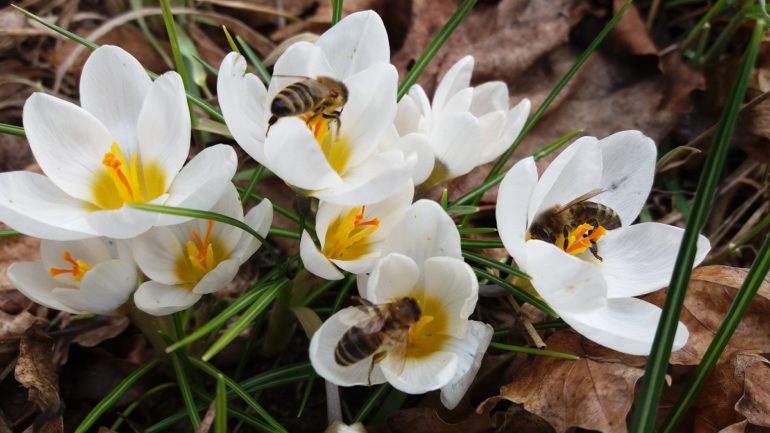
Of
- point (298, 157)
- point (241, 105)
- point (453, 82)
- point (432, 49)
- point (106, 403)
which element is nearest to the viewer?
point (298, 157)

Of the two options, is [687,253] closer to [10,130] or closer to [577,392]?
[577,392]

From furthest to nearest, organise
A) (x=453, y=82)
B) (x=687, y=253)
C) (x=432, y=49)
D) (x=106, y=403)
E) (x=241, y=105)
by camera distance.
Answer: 1. (x=432, y=49)
2. (x=453, y=82)
3. (x=106, y=403)
4. (x=241, y=105)
5. (x=687, y=253)

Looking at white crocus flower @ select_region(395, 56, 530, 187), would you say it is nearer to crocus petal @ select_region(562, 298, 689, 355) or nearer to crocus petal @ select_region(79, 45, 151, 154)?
crocus petal @ select_region(562, 298, 689, 355)

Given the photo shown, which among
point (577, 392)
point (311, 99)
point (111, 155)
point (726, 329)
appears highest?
point (311, 99)

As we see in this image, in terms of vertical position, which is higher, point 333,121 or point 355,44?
point 355,44

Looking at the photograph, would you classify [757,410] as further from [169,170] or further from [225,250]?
[169,170]

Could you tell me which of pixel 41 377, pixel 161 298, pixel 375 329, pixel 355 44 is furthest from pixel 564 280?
pixel 41 377
